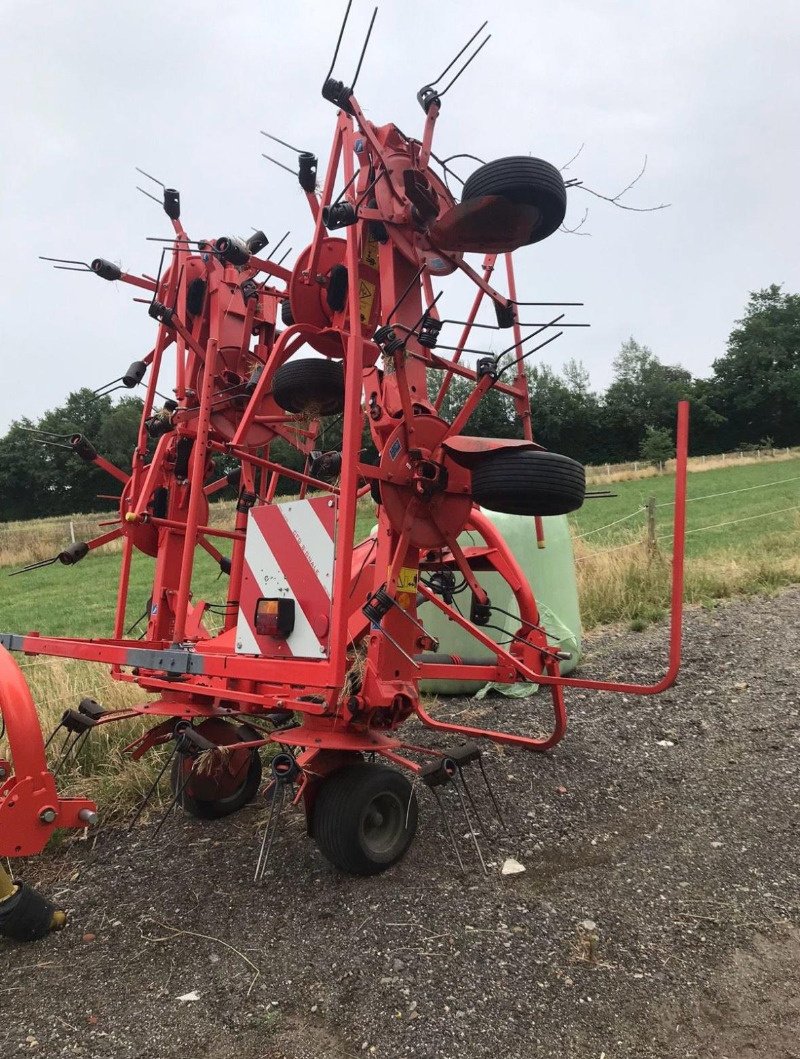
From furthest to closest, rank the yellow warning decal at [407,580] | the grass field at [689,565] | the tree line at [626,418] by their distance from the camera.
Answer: the tree line at [626,418] < the grass field at [689,565] < the yellow warning decal at [407,580]

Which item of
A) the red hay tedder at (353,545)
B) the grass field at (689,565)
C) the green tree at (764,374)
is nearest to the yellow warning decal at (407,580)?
the red hay tedder at (353,545)

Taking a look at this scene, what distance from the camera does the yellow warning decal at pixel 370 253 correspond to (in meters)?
3.73

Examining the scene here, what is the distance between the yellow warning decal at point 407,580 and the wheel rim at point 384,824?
0.87 meters

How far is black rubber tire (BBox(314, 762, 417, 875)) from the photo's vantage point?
3.02 m

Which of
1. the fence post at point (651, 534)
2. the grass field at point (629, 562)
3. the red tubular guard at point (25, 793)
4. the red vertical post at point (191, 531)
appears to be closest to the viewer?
the red tubular guard at point (25, 793)

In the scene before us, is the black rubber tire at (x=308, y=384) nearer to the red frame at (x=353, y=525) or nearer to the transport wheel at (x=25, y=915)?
the red frame at (x=353, y=525)

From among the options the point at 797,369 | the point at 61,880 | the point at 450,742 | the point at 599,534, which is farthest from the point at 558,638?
the point at 797,369

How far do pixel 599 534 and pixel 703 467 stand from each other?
32618mm

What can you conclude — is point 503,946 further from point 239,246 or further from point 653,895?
point 239,246

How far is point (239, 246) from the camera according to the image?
12.2 feet

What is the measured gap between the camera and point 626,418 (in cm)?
5609

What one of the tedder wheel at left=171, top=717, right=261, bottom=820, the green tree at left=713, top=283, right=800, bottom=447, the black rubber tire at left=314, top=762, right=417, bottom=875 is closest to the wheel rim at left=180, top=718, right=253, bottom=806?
the tedder wheel at left=171, top=717, right=261, bottom=820

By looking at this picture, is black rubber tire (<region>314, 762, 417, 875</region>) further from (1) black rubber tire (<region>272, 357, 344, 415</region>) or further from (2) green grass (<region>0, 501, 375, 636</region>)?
(2) green grass (<region>0, 501, 375, 636</region>)

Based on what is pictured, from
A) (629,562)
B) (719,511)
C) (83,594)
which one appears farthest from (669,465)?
(629,562)
